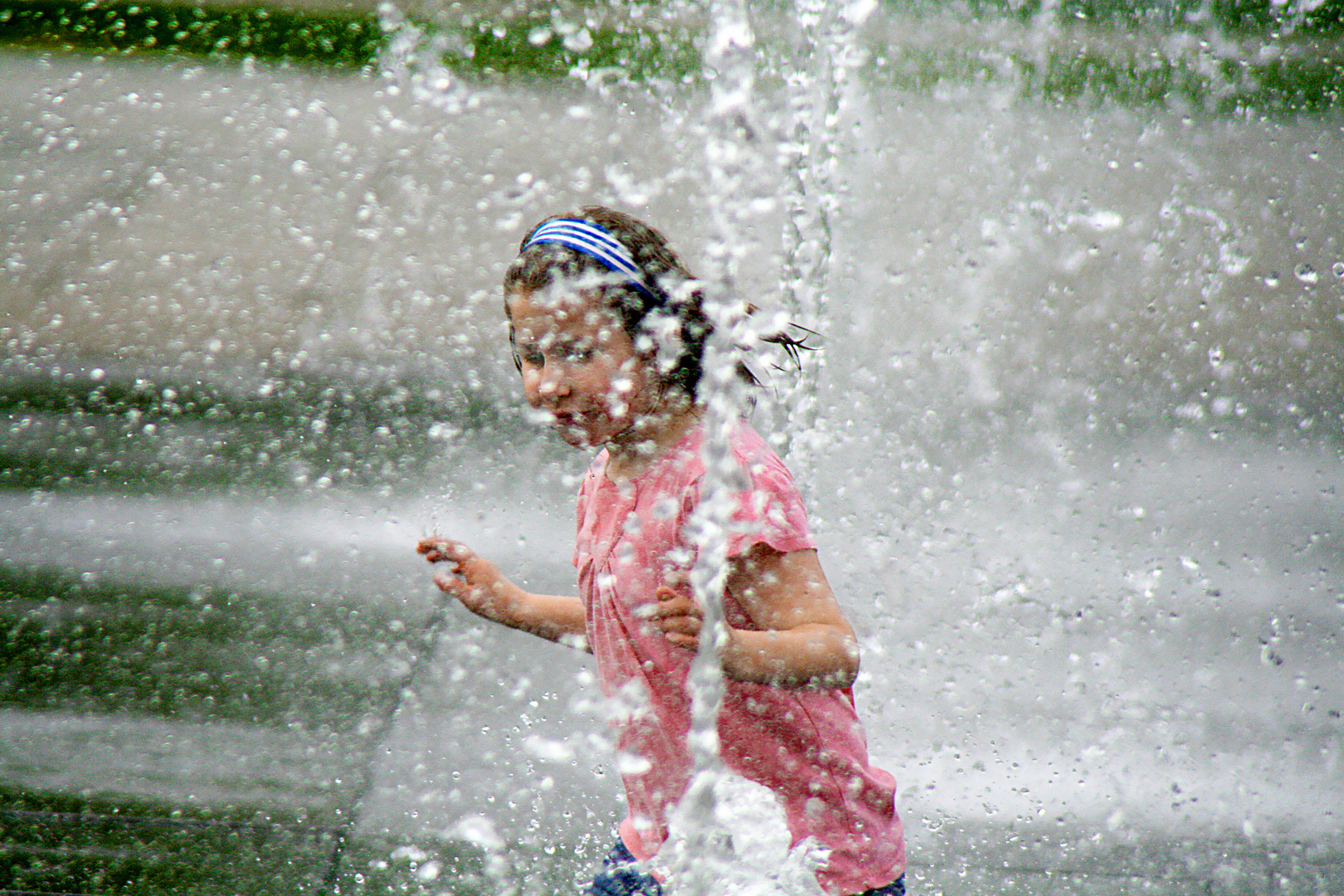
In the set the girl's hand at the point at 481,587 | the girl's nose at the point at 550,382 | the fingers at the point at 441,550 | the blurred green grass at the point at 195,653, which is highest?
the girl's nose at the point at 550,382

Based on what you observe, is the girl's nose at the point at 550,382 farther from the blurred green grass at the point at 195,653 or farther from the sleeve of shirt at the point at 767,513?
the blurred green grass at the point at 195,653

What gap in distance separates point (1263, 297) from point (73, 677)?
2.99 meters

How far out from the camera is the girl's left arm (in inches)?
42.7

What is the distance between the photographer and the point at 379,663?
2373 millimetres

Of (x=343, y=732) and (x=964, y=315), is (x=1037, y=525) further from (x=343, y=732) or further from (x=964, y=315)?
(x=343, y=732)

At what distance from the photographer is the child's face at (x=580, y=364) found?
1180mm

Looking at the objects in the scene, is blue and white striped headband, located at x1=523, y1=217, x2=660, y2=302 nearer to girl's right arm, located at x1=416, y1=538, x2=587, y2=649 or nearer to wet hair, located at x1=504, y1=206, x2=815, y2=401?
wet hair, located at x1=504, y1=206, x2=815, y2=401

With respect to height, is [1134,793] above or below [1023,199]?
below

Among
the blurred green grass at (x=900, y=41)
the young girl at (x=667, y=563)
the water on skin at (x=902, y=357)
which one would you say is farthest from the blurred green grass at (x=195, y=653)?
the blurred green grass at (x=900, y=41)

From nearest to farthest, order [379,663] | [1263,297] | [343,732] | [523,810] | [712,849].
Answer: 1. [712,849]
2. [523,810]
3. [343,732]
4. [379,663]
5. [1263,297]

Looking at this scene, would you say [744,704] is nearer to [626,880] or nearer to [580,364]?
[626,880]

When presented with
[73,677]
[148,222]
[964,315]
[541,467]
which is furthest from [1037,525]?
[148,222]

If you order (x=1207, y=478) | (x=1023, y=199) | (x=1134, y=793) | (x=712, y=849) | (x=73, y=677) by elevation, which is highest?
(x=1023, y=199)

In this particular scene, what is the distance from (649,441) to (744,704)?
0.29 m
